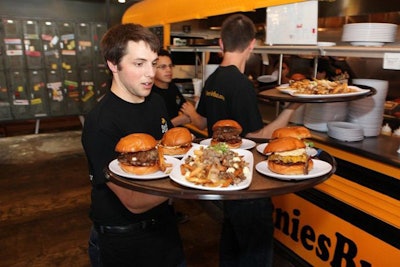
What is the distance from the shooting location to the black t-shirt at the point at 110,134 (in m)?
1.49

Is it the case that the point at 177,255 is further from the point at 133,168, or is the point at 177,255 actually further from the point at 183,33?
the point at 183,33

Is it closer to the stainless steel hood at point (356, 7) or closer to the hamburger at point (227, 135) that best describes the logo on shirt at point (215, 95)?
the hamburger at point (227, 135)

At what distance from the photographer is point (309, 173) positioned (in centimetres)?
128

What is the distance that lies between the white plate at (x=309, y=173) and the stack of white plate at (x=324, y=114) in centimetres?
151

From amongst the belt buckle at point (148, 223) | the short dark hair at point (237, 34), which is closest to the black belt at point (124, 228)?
the belt buckle at point (148, 223)

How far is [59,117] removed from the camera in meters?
8.17

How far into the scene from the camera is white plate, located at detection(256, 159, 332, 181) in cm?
122

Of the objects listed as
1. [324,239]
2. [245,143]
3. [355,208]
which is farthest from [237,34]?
[324,239]

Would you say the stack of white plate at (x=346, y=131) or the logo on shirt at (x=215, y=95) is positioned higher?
the logo on shirt at (x=215, y=95)

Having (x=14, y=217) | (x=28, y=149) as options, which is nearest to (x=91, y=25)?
(x=28, y=149)

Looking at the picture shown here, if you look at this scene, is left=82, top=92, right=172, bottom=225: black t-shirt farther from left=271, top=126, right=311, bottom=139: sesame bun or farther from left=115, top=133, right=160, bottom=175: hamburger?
left=271, top=126, right=311, bottom=139: sesame bun

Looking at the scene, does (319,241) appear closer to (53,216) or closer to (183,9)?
(53,216)

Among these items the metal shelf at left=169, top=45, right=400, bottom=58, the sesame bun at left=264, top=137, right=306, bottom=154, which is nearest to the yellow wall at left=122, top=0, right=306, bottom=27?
the metal shelf at left=169, top=45, right=400, bottom=58

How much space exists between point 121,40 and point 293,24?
1.93 m
